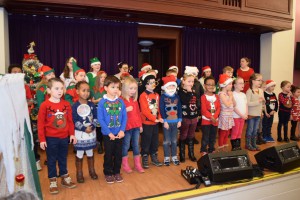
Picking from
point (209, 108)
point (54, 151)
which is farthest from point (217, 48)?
point (54, 151)

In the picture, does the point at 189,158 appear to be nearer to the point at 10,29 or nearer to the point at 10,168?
the point at 10,168

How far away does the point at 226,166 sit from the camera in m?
2.79

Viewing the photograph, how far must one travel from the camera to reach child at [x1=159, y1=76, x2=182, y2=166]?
323 cm

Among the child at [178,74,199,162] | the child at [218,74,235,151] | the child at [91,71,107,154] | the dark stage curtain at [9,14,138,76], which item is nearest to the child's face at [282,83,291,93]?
the child at [218,74,235,151]

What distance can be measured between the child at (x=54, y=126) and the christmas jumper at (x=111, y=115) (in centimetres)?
32

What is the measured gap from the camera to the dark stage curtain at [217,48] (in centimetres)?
614

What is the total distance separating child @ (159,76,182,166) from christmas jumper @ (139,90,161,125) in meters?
0.09

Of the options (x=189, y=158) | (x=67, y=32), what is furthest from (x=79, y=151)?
(x=67, y=32)

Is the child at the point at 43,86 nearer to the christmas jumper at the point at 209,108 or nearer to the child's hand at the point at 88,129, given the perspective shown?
the child's hand at the point at 88,129

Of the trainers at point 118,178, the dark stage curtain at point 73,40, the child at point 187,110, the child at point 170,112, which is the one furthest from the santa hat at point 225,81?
the dark stage curtain at point 73,40

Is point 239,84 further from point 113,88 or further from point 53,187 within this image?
point 53,187

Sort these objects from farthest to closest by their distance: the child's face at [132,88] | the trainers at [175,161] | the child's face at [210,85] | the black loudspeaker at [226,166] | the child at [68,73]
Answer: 1. the child at [68,73]
2. the child's face at [210,85]
3. the trainers at [175,161]
4. the child's face at [132,88]
5. the black loudspeaker at [226,166]

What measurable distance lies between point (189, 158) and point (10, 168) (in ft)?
7.67

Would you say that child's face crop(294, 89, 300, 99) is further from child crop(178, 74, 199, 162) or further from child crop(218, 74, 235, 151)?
child crop(178, 74, 199, 162)
